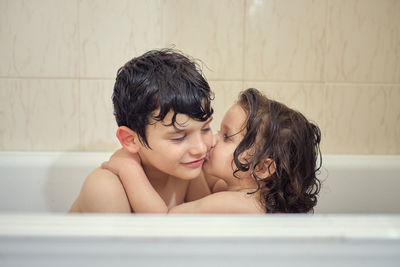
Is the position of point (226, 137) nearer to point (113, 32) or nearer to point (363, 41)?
point (113, 32)

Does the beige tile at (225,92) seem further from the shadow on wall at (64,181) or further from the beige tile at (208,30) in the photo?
the shadow on wall at (64,181)

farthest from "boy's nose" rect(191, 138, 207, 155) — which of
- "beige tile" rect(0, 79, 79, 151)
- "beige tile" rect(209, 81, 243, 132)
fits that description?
"beige tile" rect(0, 79, 79, 151)

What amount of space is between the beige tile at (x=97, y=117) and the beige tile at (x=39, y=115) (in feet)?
0.10

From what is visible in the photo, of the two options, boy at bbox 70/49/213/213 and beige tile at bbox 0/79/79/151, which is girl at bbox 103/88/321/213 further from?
beige tile at bbox 0/79/79/151

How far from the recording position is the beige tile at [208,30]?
1.24 m

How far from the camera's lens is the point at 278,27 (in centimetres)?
127

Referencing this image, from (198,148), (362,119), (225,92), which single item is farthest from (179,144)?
(362,119)

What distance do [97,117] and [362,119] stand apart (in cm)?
117

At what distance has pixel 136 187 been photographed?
793mm

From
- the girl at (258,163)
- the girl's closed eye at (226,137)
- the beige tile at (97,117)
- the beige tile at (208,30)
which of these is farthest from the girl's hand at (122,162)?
the beige tile at (208,30)

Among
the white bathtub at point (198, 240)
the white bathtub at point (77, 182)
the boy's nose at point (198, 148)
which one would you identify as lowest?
the white bathtub at point (77, 182)

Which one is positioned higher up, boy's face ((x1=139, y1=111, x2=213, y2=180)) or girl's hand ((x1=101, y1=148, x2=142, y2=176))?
boy's face ((x1=139, y1=111, x2=213, y2=180))

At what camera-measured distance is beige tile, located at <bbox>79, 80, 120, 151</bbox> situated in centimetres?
129

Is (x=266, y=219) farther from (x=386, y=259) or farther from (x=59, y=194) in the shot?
(x=59, y=194)
